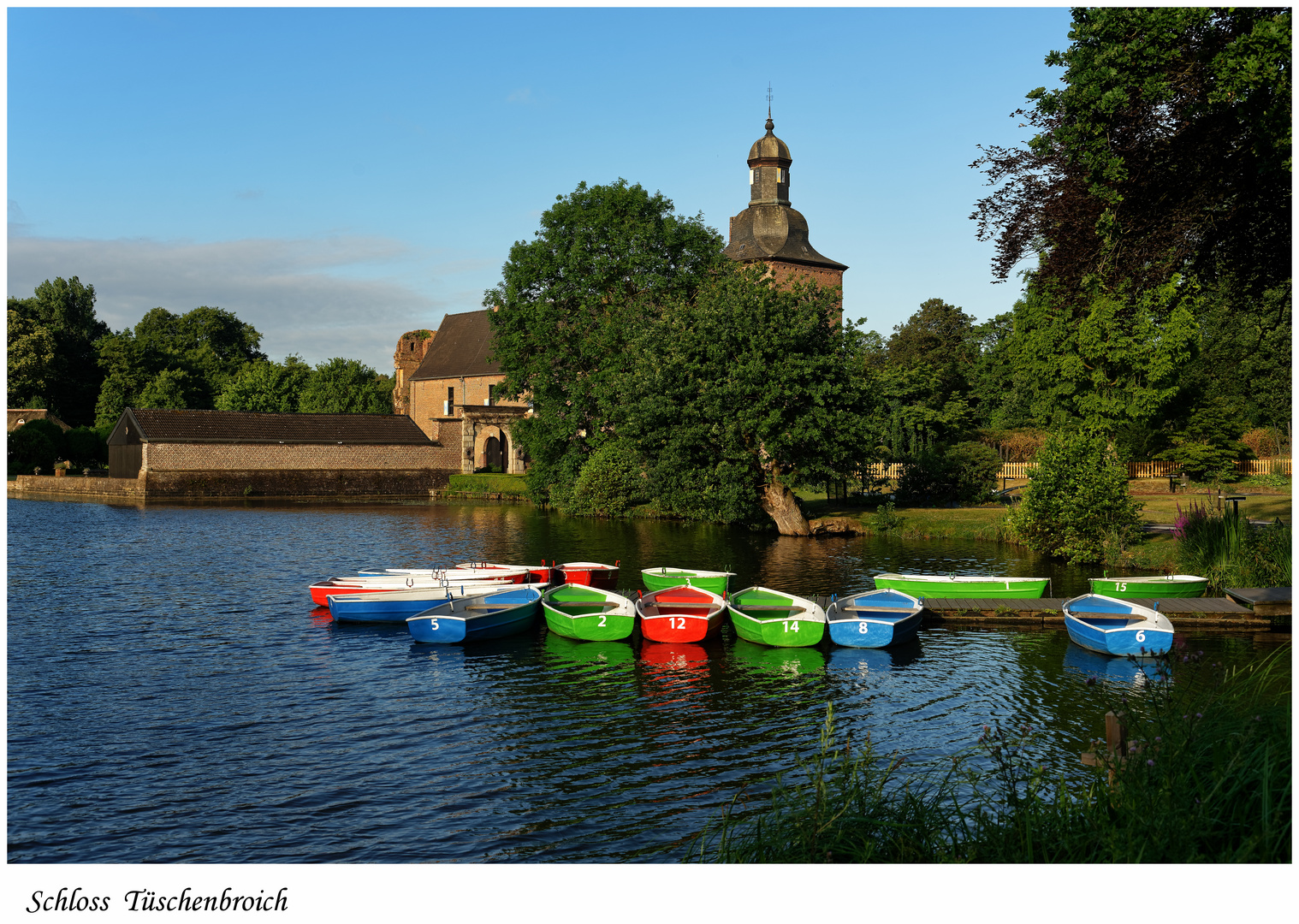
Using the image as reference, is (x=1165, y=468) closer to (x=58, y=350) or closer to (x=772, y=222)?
(x=772, y=222)

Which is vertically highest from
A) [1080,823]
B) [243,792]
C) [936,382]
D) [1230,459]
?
[936,382]

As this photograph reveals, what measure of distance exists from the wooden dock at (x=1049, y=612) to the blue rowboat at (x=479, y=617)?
9.20 metres

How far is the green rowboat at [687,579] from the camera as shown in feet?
83.6

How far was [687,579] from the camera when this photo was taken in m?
26.3

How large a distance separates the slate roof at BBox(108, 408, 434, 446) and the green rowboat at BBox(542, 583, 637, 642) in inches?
2180

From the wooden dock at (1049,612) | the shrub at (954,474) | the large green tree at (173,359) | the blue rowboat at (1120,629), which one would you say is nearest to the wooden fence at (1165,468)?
the shrub at (954,474)

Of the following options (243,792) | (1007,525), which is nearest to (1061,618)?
(1007,525)

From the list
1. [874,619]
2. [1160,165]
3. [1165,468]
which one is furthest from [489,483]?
[1160,165]

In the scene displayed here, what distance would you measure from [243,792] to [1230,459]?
182 ft

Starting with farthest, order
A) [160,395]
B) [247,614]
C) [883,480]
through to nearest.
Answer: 1. [160,395]
2. [883,480]
3. [247,614]

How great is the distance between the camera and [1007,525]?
35188 mm

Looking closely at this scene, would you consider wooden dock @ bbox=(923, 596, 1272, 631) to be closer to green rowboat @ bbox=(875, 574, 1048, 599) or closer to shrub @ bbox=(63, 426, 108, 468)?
green rowboat @ bbox=(875, 574, 1048, 599)

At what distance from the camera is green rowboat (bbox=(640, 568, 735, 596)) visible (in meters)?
25.5

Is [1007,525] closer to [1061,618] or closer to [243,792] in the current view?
[1061,618]
